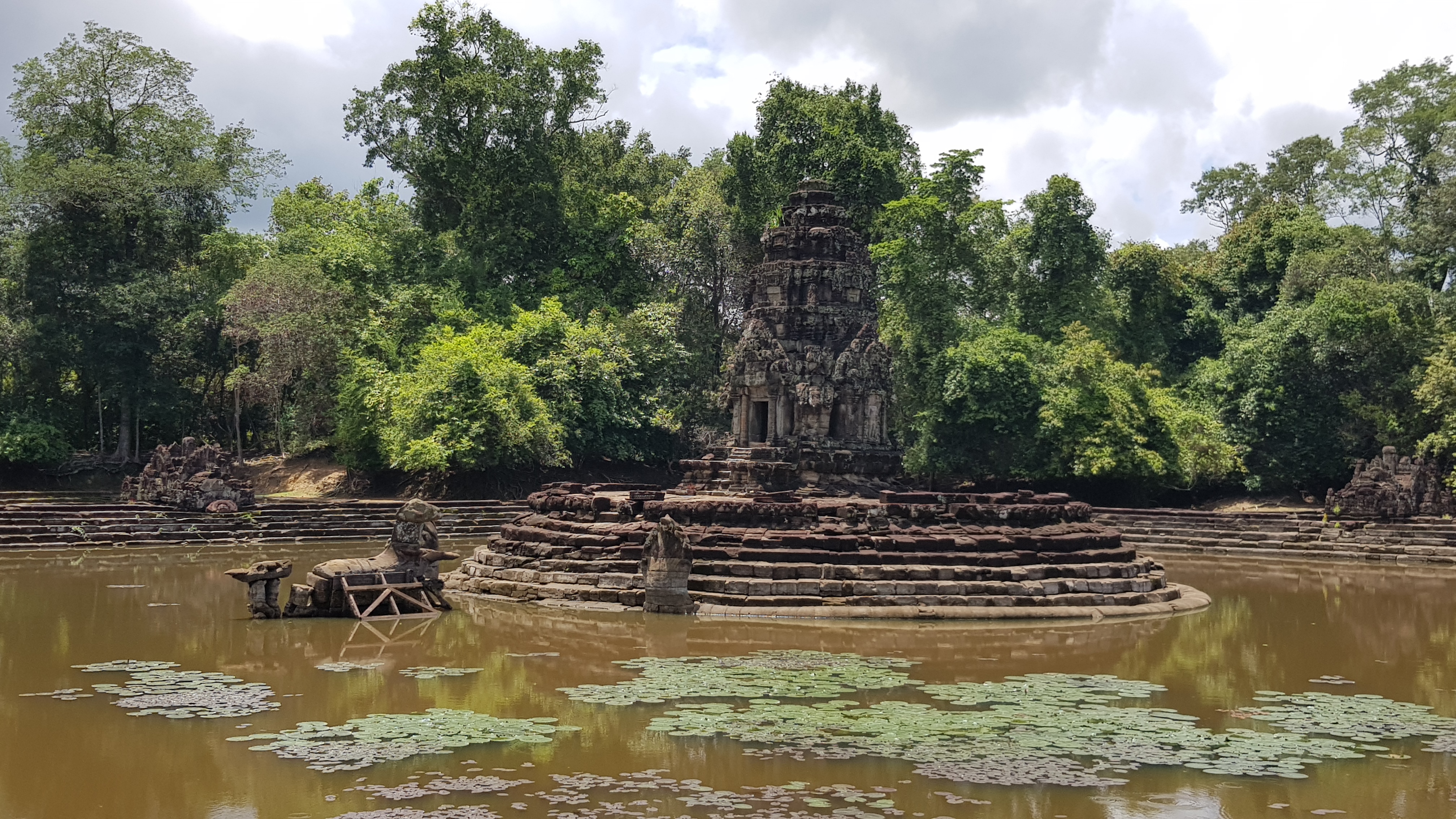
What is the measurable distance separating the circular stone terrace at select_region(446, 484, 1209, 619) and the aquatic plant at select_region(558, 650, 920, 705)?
2.92 meters

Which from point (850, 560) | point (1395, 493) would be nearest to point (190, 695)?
point (850, 560)

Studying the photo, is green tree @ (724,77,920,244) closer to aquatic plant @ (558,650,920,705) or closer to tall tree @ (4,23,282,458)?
tall tree @ (4,23,282,458)

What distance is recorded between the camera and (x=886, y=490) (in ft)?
73.7

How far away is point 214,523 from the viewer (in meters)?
26.0

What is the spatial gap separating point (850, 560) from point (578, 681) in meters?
5.77

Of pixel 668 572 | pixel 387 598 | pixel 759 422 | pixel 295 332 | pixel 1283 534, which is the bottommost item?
pixel 1283 534

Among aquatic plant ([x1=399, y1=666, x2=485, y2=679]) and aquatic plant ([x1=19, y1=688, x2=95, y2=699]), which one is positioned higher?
aquatic plant ([x1=19, y1=688, x2=95, y2=699])

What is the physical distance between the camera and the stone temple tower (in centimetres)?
2292

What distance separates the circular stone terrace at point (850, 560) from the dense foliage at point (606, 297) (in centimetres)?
1169

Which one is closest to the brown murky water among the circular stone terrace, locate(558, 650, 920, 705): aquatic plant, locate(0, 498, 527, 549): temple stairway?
locate(558, 650, 920, 705): aquatic plant

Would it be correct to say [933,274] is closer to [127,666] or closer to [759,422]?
[759,422]

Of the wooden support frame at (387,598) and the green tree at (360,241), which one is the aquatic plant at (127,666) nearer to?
the wooden support frame at (387,598)

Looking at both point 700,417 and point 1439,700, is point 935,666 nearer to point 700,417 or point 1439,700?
point 1439,700

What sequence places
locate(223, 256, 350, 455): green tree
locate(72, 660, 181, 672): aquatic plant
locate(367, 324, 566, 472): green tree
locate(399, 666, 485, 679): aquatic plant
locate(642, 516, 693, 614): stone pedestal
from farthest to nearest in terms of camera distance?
locate(223, 256, 350, 455): green tree → locate(367, 324, 566, 472): green tree → locate(642, 516, 693, 614): stone pedestal → locate(72, 660, 181, 672): aquatic plant → locate(399, 666, 485, 679): aquatic plant
